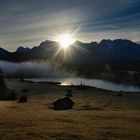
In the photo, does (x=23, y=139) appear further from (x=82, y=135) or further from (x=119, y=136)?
(x=119, y=136)

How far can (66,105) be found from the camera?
31.6 metres

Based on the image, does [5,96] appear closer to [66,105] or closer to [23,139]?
[66,105]

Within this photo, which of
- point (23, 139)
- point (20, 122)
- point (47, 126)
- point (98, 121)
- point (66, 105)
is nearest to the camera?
point (23, 139)

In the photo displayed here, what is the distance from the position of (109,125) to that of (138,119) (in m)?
4.23

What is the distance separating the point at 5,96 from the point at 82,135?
1026 inches

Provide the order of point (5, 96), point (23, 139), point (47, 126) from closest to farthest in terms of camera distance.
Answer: point (23, 139) < point (47, 126) < point (5, 96)

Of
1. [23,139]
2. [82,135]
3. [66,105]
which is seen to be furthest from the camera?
[66,105]

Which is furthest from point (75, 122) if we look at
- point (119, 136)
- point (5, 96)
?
point (5, 96)

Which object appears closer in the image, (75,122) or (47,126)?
(47,126)

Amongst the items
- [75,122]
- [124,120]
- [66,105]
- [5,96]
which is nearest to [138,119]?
[124,120]

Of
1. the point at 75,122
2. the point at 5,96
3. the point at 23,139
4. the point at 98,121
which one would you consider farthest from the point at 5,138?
the point at 5,96

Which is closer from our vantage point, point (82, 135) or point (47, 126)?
point (82, 135)

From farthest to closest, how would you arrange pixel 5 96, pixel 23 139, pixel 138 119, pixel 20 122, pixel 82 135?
pixel 5 96 → pixel 138 119 → pixel 20 122 → pixel 82 135 → pixel 23 139

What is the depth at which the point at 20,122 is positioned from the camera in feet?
65.5
